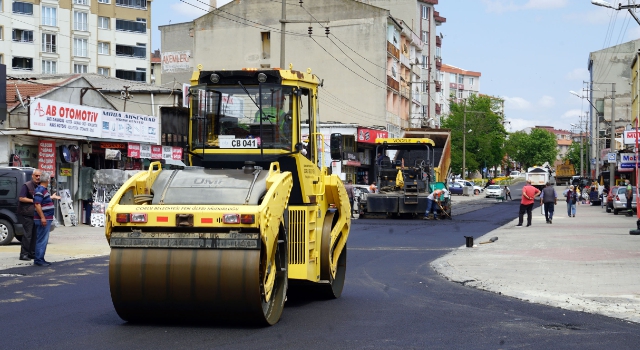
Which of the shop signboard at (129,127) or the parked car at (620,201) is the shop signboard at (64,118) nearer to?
the shop signboard at (129,127)

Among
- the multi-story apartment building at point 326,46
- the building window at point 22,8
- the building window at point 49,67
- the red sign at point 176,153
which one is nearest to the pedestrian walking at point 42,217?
the red sign at point 176,153

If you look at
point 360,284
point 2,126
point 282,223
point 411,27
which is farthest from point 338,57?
point 282,223

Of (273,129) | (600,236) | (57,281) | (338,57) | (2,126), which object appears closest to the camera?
(273,129)

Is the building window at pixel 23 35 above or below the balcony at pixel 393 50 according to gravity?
above

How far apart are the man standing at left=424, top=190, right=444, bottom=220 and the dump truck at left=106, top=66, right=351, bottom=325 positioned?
25.2m

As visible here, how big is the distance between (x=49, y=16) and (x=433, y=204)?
50318mm

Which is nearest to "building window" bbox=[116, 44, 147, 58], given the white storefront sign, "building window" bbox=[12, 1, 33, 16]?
"building window" bbox=[12, 1, 33, 16]

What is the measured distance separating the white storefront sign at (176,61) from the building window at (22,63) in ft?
37.2

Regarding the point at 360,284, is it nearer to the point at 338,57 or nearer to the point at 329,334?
the point at 329,334

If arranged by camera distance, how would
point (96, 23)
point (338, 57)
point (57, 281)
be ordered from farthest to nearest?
point (96, 23)
point (338, 57)
point (57, 281)

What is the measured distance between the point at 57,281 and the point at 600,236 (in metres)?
16.5

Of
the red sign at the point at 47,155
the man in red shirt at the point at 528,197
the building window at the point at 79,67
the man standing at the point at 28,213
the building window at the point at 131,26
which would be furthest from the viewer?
the building window at the point at 131,26

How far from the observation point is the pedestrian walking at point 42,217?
15984 mm

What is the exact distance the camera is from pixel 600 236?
989 inches
